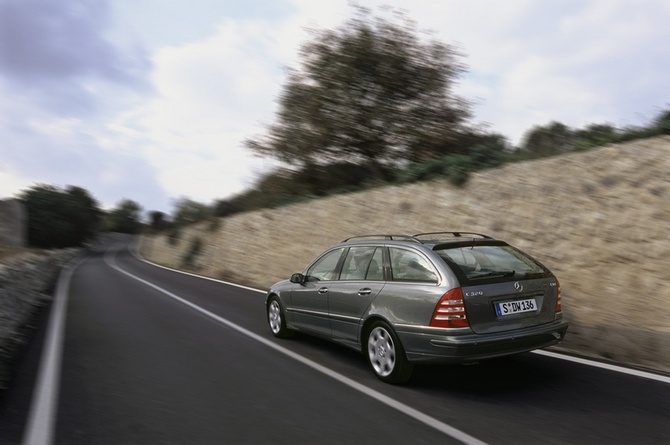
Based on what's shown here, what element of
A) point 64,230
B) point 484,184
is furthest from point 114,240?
point 484,184

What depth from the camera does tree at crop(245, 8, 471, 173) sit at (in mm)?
19031

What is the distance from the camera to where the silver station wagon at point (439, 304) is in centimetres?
503

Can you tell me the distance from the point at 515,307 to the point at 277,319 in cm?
393

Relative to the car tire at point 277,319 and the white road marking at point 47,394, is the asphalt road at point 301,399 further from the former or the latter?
the car tire at point 277,319

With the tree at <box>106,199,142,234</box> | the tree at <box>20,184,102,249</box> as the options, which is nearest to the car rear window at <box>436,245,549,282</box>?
the tree at <box>20,184,102,249</box>

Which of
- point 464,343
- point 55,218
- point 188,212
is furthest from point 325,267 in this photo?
point 55,218

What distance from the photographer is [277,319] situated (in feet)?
26.5

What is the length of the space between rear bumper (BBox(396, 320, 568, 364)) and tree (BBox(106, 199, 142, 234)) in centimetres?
13741

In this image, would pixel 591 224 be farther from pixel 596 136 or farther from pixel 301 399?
pixel 301 399

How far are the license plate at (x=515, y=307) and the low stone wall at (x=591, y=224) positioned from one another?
217 centimetres

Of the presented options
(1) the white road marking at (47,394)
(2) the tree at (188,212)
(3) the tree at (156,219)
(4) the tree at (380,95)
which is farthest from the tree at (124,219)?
(1) the white road marking at (47,394)

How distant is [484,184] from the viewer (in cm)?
1154

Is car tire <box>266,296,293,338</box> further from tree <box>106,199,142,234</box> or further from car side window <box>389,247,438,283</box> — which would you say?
tree <box>106,199,142,234</box>

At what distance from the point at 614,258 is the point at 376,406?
5131 millimetres
